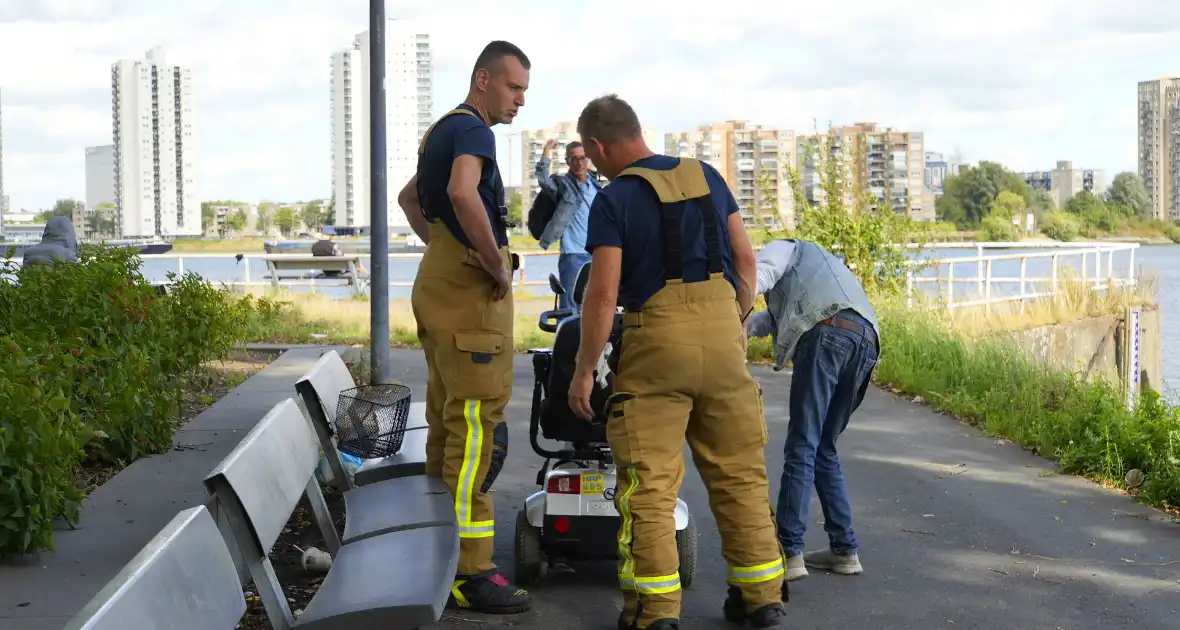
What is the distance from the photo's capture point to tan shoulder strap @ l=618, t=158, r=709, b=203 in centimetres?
488

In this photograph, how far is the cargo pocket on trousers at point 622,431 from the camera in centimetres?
487

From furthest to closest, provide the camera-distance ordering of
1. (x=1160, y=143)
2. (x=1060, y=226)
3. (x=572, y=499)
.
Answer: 1. (x=1160, y=143)
2. (x=1060, y=226)
3. (x=572, y=499)

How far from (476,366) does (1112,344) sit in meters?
18.6

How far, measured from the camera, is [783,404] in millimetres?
11352

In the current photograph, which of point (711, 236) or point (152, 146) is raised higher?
point (152, 146)

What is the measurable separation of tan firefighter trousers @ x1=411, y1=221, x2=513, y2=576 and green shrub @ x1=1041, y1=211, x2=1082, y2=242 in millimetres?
43447

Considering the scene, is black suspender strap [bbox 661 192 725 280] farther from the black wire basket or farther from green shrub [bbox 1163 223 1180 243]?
green shrub [bbox 1163 223 1180 243]

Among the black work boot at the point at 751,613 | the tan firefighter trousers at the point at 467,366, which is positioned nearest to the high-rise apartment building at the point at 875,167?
the tan firefighter trousers at the point at 467,366

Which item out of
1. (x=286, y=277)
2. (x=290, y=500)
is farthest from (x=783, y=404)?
(x=286, y=277)

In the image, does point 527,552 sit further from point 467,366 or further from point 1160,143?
point 1160,143

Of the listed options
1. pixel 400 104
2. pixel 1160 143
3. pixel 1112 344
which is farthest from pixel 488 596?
pixel 1160 143

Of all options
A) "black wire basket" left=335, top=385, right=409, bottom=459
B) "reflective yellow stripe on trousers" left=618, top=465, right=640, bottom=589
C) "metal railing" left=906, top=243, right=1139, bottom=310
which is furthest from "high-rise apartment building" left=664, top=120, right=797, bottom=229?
"reflective yellow stripe on trousers" left=618, top=465, right=640, bottom=589

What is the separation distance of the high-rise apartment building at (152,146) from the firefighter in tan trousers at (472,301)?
2067 inches

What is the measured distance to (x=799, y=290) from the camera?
18.8 feet
